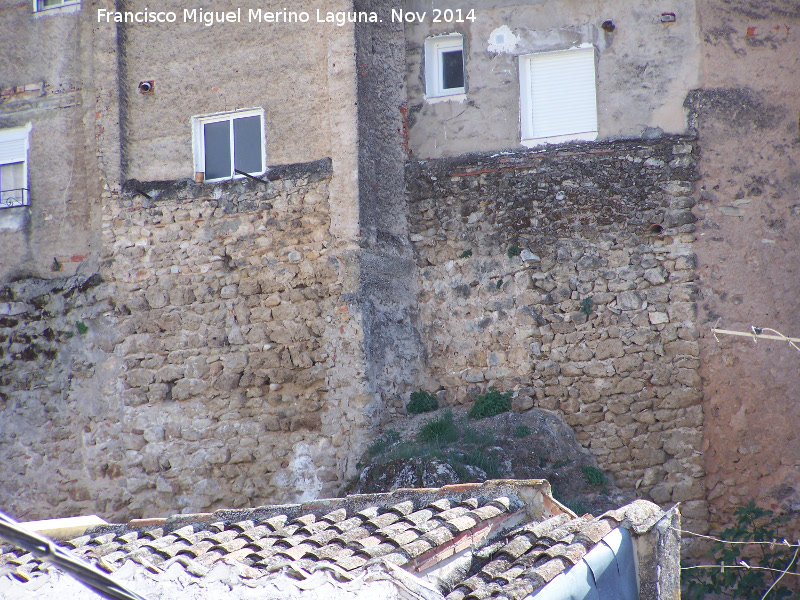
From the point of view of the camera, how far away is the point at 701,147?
380 inches

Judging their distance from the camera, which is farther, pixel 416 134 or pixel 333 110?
pixel 416 134

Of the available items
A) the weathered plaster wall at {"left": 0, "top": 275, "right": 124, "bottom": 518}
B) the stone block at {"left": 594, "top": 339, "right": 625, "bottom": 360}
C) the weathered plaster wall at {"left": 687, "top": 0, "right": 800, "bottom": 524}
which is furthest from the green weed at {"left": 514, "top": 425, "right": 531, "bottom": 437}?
the weathered plaster wall at {"left": 0, "top": 275, "right": 124, "bottom": 518}

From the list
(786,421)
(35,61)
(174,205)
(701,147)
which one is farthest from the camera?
(35,61)

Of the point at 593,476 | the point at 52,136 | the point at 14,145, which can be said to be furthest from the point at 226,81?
the point at 593,476

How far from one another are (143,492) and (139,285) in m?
2.31

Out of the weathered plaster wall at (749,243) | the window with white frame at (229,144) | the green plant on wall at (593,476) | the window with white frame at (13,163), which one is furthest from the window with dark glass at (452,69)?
the window with white frame at (13,163)

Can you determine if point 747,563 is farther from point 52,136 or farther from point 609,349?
point 52,136

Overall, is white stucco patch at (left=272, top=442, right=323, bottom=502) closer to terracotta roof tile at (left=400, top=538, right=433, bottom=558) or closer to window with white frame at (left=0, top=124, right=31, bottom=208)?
terracotta roof tile at (left=400, top=538, right=433, bottom=558)

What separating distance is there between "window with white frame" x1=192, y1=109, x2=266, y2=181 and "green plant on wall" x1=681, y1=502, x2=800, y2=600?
6.14 metres

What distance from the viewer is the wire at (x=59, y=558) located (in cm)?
283

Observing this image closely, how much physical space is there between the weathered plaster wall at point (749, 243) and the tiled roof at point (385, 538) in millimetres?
3915

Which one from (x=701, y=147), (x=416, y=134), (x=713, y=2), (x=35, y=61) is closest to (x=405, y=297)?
(x=416, y=134)

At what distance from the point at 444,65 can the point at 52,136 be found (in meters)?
4.87

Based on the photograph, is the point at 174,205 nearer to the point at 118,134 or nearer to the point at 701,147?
the point at 118,134
